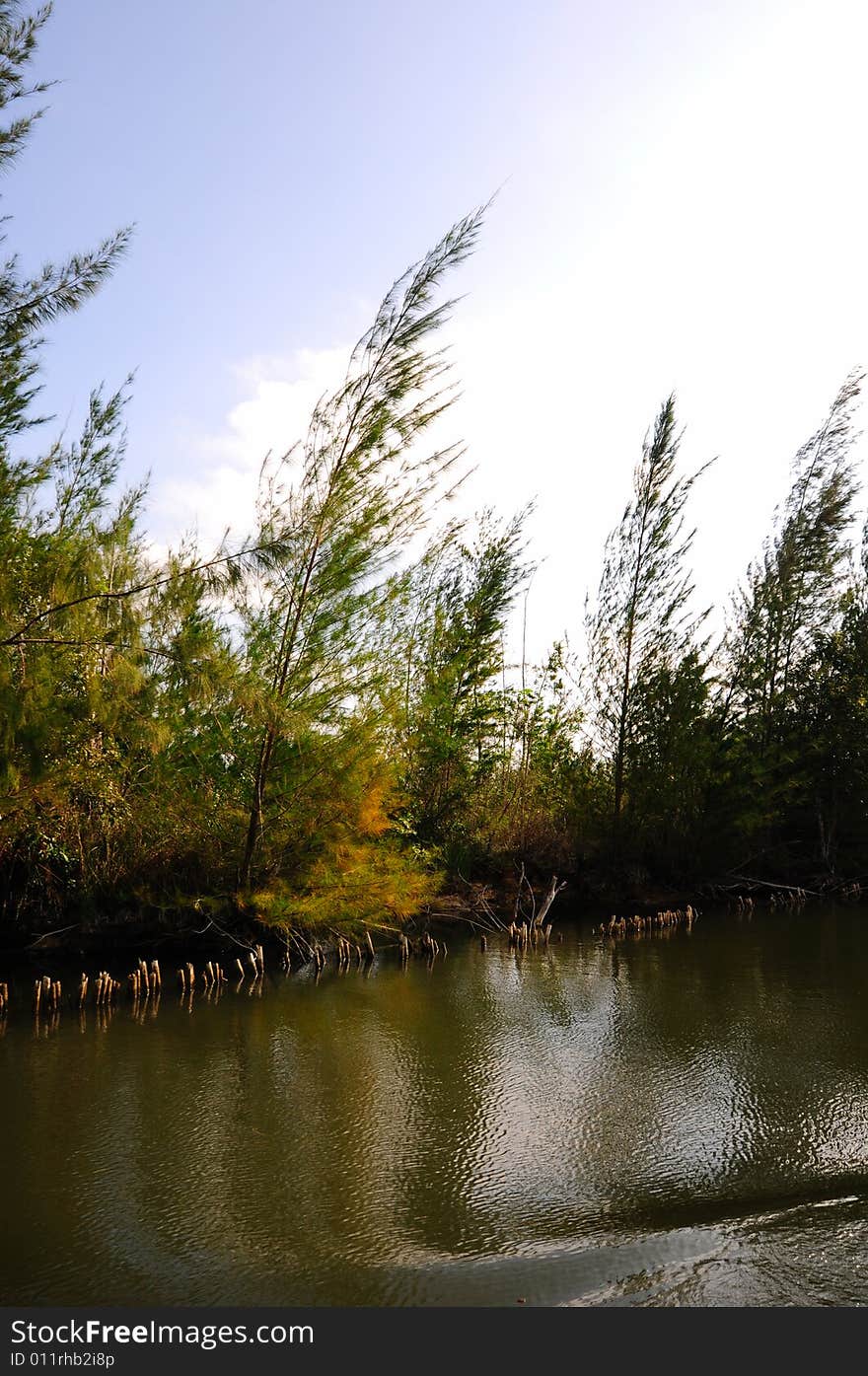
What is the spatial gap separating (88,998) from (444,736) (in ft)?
18.0

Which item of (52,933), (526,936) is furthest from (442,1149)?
(526,936)

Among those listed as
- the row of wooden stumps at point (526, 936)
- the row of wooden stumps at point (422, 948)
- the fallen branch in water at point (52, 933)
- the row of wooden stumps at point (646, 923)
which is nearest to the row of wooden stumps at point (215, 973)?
the fallen branch in water at point (52, 933)

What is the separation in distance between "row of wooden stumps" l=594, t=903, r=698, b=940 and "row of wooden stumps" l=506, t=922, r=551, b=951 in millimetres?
707

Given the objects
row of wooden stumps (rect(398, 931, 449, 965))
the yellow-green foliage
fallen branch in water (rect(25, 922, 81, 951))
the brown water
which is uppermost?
the yellow-green foliage

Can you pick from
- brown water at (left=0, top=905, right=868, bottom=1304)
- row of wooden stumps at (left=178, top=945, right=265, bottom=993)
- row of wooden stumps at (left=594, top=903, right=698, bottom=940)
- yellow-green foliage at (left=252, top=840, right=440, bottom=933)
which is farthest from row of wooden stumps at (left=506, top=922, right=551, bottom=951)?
row of wooden stumps at (left=178, top=945, right=265, bottom=993)

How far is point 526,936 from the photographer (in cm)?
941

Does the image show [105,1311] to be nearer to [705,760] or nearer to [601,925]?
[601,925]

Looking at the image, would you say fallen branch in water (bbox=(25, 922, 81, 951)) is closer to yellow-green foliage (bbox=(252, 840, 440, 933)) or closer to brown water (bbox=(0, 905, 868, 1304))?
brown water (bbox=(0, 905, 868, 1304))

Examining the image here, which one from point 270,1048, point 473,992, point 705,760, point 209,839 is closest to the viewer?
point 270,1048

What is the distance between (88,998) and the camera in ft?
21.5

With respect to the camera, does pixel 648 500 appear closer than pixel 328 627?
No

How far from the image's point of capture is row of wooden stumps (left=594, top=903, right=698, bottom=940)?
9.98 m

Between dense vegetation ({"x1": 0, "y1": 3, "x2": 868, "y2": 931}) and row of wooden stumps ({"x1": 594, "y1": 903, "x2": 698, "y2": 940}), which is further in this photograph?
row of wooden stumps ({"x1": 594, "y1": 903, "x2": 698, "y2": 940})

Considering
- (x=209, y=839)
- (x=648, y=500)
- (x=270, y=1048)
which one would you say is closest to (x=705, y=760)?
(x=648, y=500)
